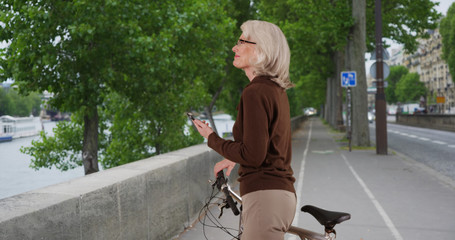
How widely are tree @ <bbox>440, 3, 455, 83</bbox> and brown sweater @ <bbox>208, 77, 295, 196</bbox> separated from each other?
64834 millimetres

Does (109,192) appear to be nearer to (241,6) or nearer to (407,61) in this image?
(241,6)

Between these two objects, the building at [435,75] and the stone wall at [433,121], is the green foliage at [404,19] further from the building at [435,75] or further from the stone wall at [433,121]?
the building at [435,75]

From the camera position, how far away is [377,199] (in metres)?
8.40

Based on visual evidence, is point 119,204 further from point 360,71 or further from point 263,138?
point 360,71

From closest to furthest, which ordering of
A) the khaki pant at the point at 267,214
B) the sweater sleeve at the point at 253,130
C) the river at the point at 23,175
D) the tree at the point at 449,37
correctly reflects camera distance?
1. the sweater sleeve at the point at 253,130
2. the khaki pant at the point at 267,214
3. the river at the point at 23,175
4. the tree at the point at 449,37

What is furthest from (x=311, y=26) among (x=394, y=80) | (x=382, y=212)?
(x=394, y=80)

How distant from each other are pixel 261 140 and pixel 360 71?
60.3 feet

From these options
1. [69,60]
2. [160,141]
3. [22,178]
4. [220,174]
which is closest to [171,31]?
[69,60]

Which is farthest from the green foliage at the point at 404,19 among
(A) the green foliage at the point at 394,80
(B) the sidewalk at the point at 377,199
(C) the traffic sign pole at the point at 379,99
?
(A) the green foliage at the point at 394,80

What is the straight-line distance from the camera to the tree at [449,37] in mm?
60500

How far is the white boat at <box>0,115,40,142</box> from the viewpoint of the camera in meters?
47.8

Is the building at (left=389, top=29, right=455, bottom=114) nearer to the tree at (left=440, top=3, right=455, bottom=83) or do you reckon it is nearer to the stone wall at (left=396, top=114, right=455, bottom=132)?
the tree at (left=440, top=3, right=455, bottom=83)

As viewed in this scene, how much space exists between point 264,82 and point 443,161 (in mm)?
14592

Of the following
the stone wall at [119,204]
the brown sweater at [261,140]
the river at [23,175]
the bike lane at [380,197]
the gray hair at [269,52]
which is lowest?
the river at [23,175]
